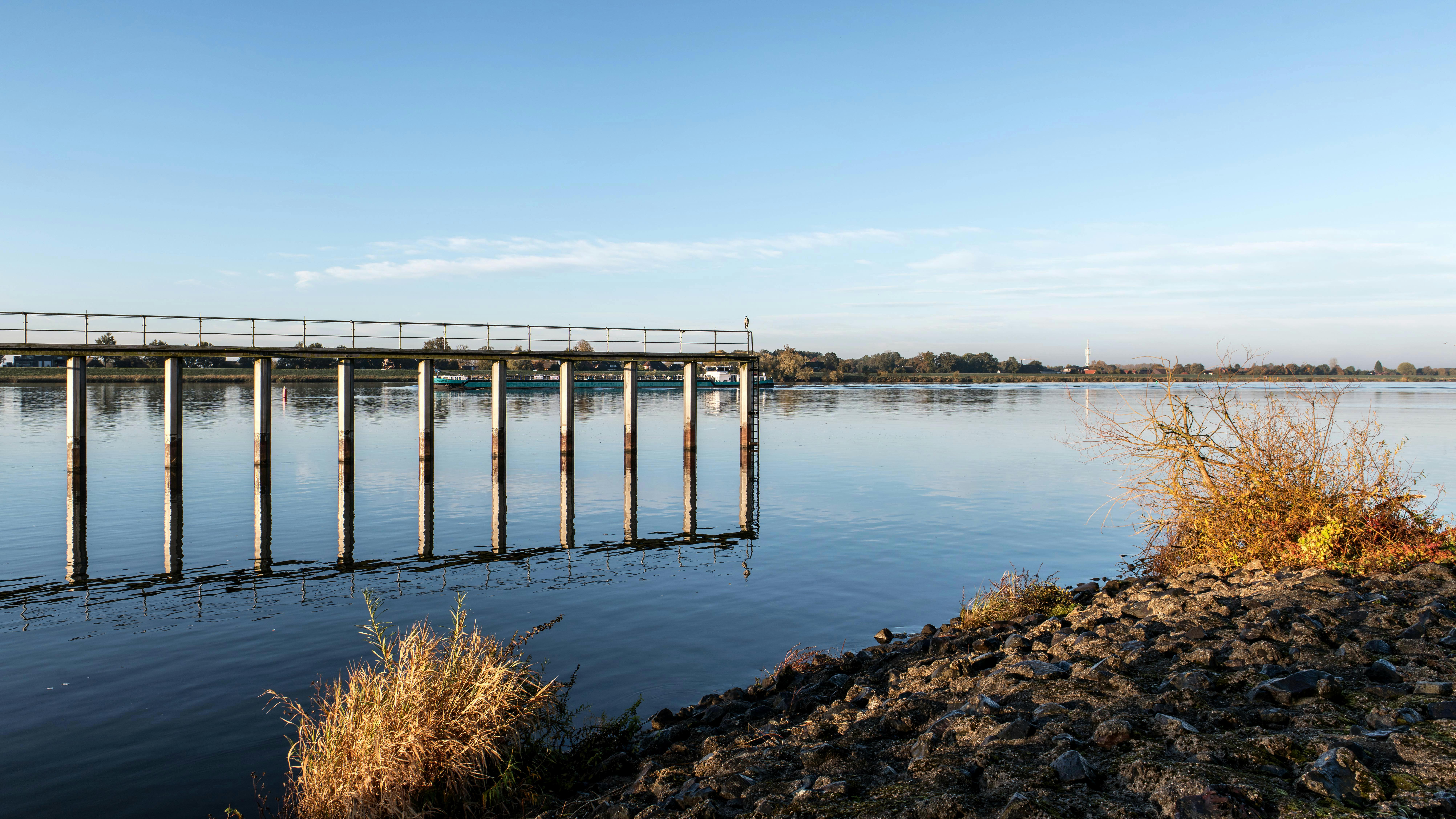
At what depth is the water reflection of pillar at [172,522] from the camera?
20.7m

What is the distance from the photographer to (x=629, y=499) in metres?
31.5

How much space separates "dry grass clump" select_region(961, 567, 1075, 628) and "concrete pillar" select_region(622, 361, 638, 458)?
74.0 ft

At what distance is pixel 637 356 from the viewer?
41.2m

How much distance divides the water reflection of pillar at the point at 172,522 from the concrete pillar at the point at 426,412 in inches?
334

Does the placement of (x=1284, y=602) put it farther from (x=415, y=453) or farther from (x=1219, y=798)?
(x=415, y=453)

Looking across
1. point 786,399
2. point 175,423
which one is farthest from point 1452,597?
point 786,399

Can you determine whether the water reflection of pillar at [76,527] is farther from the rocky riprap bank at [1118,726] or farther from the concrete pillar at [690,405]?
the concrete pillar at [690,405]

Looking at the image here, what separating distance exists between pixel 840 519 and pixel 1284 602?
16.8 metres

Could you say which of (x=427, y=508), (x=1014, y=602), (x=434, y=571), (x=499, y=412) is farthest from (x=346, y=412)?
(x=1014, y=602)

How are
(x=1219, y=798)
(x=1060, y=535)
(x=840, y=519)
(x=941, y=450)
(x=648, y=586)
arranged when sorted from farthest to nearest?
(x=941, y=450), (x=840, y=519), (x=1060, y=535), (x=648, y=586), (x=1219, y=798)

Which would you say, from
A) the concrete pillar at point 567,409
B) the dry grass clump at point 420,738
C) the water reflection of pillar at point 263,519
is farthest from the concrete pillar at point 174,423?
the dry grass clump at point 420,738

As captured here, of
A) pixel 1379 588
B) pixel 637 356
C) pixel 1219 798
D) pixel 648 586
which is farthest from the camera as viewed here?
pixel 637 356

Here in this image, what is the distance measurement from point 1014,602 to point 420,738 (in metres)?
11.1

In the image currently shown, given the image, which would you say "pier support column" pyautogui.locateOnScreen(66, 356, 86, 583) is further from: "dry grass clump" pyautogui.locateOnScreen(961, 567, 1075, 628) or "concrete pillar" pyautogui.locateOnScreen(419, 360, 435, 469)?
"dry grass clump" pyautogui.locateOnScreen(961, 567, 1075, 628)
